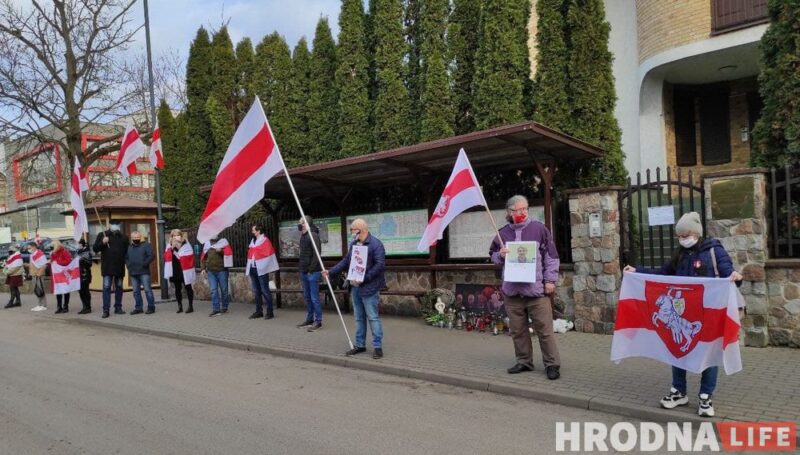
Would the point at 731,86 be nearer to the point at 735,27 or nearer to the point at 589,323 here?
the point at 735,27

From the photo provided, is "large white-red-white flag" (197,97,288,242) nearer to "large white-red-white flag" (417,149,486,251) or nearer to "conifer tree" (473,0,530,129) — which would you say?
"large white-red-white flag" (417,149,486,251)

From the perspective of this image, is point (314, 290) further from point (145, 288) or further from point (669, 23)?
point (669, 23)


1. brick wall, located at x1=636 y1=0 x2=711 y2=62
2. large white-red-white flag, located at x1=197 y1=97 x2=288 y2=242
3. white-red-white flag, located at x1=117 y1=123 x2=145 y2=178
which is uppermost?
brick wall, located at x1=636 y1=0 x2=711 y2=62

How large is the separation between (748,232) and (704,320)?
10.0 ft

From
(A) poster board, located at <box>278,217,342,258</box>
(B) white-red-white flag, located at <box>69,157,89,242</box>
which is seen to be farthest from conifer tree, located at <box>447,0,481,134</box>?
(B) white-red-white flag, located at <box>69,157,89,242</box>

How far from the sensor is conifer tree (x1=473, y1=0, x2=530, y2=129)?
1088cm

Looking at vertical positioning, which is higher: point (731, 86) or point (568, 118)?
point (731, 86)

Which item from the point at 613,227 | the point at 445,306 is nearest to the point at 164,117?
the point at 445,306

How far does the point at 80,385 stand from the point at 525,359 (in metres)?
5.32

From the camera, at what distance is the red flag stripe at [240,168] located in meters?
8.28

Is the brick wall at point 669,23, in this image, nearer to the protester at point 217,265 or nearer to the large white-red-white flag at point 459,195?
the large white-red-white flag at point 459,195

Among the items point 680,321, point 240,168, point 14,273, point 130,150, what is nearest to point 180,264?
point 130,150

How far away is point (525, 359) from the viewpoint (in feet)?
21.2

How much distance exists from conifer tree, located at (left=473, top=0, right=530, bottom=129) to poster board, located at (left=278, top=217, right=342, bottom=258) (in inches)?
156
